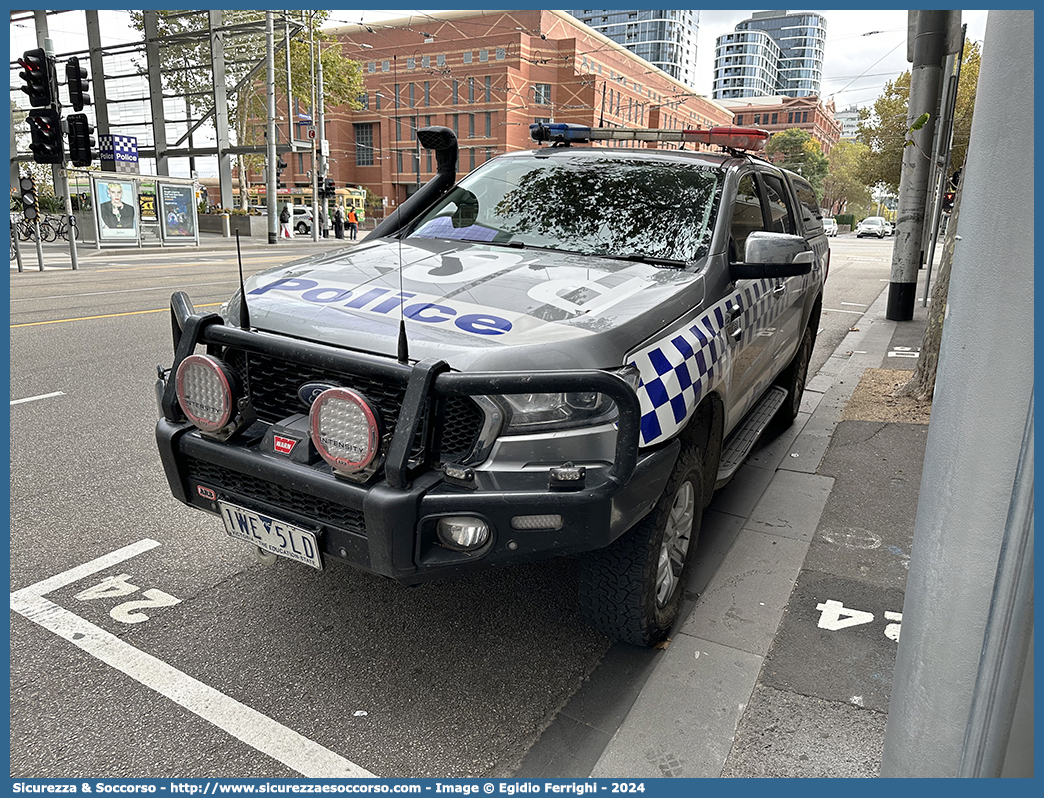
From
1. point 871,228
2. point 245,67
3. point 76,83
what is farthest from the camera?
point 871,228

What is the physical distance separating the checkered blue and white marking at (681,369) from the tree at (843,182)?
86959 mm

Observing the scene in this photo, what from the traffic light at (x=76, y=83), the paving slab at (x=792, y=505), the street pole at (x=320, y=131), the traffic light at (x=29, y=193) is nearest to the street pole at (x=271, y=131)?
the street pole at (x=320, y=131)

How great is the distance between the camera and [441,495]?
238 cm

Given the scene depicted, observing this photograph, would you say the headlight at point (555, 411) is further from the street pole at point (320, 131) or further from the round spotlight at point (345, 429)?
the street pole at point (320, 131)

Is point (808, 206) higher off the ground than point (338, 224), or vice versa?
point (808, 206)

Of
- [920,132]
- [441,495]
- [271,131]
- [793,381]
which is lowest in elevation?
[793,381]

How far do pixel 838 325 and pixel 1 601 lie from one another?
36.1 feet

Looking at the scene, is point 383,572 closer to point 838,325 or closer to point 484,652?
point 484,652

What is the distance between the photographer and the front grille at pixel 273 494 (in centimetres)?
253

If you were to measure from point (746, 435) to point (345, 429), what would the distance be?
8.12ft

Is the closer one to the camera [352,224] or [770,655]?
[770,655]

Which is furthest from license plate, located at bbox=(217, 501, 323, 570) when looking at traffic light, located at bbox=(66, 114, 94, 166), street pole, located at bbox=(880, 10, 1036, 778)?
traffic light, located at bbox=(66, 114, 94, 166)

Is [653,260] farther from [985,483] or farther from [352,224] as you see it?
[352,224]

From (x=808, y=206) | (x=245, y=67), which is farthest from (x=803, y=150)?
(x=808, y=206)
